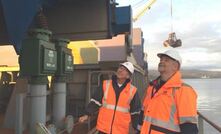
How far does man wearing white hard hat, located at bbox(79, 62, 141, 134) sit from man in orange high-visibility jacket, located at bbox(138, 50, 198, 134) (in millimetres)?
829

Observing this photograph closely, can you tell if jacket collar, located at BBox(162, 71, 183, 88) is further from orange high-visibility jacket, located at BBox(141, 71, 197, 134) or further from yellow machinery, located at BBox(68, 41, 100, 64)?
yellow machinery, located at BBox(68, 41, 100, 64)

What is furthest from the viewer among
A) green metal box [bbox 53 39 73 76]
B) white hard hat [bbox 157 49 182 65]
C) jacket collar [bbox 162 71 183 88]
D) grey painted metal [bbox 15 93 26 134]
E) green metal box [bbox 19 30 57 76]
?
green metal box [bbox 53 39 73 76]

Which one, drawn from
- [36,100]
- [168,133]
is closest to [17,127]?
[36,100]

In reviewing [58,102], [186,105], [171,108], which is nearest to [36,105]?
[58,102]

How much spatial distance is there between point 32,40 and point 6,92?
7558 millimetres

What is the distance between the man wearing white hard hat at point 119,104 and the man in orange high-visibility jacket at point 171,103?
83 centimetres

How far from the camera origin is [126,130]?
4.23 m

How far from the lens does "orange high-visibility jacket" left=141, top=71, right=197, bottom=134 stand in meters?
2.93

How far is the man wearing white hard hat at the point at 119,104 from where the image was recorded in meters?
4.15

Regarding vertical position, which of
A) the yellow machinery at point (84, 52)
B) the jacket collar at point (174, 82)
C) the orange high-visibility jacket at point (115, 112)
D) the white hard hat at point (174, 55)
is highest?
the yellow machinery at point (84, 52)

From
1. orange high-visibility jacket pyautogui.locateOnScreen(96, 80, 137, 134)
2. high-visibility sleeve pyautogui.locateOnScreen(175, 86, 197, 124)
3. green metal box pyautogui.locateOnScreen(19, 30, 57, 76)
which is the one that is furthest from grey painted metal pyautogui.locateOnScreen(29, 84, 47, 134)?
high-visibility sleeve pyautogui.locateOnScreen(175, 86, 197, 124)

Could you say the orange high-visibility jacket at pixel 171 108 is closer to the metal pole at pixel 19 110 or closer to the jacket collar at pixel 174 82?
the jacket collar at pixel 174 82

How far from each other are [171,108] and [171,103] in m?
0.04

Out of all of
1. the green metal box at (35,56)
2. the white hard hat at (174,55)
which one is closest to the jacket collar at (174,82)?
the white hard hat at (174,55)
